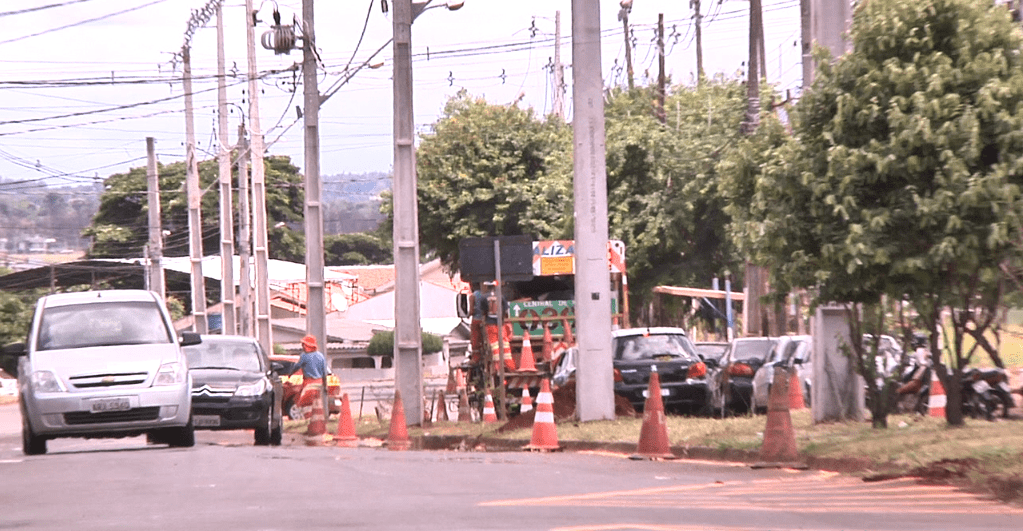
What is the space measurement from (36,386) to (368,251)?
113924mm

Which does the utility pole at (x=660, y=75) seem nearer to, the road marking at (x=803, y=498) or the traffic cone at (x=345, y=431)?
the traffic cone at (x=345, y=431)

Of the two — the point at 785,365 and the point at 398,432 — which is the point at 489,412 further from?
the point at 785,365

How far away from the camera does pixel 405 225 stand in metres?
24.9

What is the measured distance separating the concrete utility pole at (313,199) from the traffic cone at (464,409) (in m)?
3.55

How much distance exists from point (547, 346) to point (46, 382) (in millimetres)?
15142

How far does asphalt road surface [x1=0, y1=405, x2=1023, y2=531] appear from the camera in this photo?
30.9 feet

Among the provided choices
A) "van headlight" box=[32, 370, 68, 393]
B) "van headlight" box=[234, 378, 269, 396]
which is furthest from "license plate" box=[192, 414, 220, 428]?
"van headlight" box=[32, 370, 68, 393]

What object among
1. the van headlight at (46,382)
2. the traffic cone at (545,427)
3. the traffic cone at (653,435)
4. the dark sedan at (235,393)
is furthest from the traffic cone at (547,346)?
the traffic cone at (653,435)

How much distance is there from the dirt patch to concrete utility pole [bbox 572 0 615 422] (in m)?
0.84

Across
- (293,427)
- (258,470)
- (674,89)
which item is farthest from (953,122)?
(674,89)

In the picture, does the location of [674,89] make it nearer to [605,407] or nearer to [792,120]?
[605,407]

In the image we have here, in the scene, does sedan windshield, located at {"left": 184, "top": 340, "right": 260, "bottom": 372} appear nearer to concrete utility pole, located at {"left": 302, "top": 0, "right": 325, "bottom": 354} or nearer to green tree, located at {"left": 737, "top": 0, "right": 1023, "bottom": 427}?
concrete utility pole, located at {"left": 302, "top": 0, "right": 325, "bottom": 354}

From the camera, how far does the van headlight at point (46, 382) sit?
56.3 feet

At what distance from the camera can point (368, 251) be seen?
130875mm
